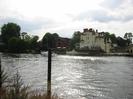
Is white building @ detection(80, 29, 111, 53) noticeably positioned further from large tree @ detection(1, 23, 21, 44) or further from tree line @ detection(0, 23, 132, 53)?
large tree @ detection(1, 23, 21, 44)

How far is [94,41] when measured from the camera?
18100 centimetres

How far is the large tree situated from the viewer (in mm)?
161000

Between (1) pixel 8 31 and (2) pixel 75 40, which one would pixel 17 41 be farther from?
(2) pixel 75 40

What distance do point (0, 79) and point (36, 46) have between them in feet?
503

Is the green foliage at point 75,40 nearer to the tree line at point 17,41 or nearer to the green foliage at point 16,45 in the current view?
the tree line at point 17,41

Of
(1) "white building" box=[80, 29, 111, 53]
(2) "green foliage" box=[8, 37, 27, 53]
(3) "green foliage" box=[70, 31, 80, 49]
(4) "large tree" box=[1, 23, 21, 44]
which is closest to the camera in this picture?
(2) "green foliage" box=[8, 37, 27, 53]

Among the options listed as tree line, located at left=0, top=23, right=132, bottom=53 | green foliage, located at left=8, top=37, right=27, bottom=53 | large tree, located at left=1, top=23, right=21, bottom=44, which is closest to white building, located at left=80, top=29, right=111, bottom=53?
tree line, located at left=0, top=23, right=132, bottom=53

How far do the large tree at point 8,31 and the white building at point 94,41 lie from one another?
43.1 m

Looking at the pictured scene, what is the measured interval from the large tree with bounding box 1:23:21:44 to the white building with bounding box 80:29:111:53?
4312 cm

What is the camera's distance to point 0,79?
14805mm

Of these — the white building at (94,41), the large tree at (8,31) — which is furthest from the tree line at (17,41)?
the white building at (94,41)

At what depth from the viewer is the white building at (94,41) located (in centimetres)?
17911

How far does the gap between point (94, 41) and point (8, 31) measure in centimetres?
5252

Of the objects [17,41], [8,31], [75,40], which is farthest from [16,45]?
[75,40]
